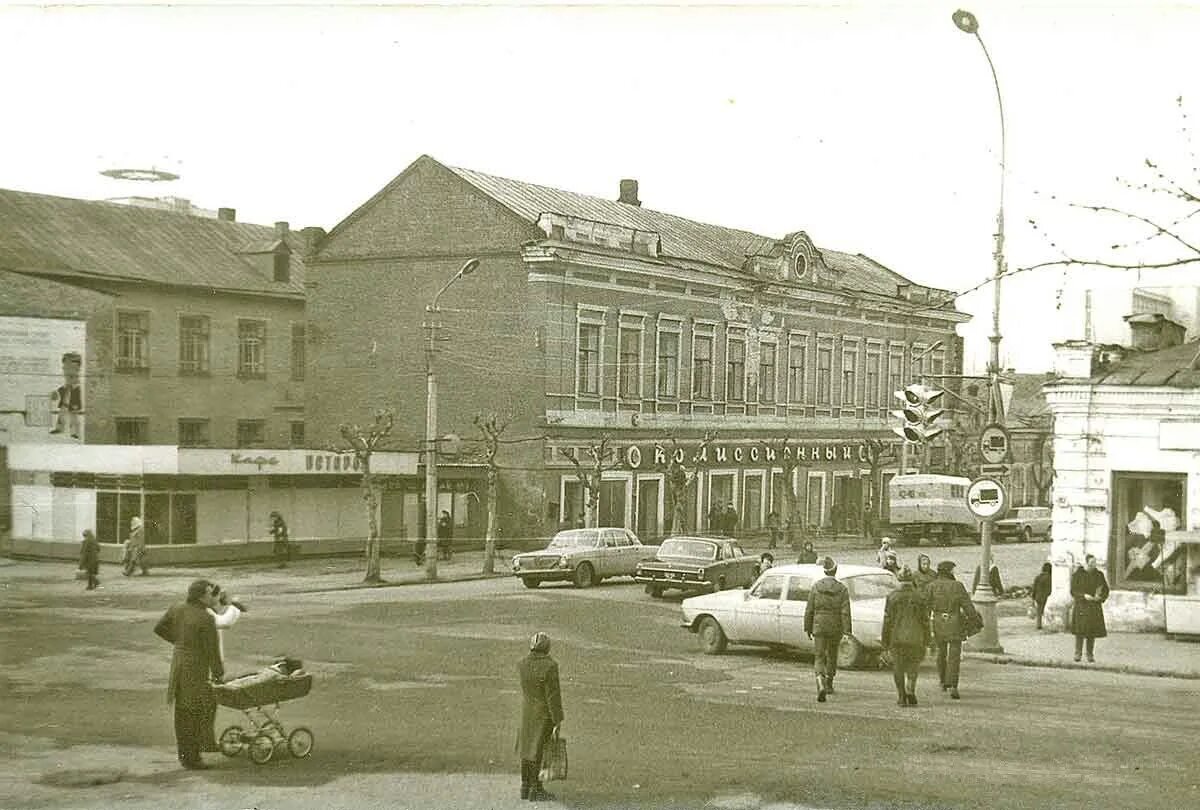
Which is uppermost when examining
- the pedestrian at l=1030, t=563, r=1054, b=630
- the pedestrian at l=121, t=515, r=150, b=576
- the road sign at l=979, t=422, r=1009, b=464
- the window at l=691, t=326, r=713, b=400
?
the window at l=691, t=326, r=713, b=400

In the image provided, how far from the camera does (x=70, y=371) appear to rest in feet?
35.9

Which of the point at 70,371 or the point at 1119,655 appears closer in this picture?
the point at 70,371

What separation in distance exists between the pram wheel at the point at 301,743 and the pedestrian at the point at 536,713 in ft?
5.61

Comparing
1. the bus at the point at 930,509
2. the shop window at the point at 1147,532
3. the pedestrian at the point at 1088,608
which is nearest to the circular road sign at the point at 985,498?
the bus at the point at 930,509

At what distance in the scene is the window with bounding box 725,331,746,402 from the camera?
11.6 metres

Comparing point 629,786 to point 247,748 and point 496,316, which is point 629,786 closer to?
point 247,748

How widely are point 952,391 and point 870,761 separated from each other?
3.80 meters

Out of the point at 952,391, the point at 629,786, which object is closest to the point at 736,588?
the point at 952,391

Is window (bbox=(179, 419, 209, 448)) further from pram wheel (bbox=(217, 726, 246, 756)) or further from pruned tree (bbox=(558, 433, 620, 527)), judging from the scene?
pruned tree (bbox=(558, 433, 620, 527))

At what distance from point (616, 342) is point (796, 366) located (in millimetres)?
1667

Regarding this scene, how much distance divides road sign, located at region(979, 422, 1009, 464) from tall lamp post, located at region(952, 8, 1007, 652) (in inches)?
3.5

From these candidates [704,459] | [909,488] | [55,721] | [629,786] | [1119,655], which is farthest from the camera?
[1119,655]

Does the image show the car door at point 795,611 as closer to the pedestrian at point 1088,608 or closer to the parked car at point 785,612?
the parked car at point 785,612

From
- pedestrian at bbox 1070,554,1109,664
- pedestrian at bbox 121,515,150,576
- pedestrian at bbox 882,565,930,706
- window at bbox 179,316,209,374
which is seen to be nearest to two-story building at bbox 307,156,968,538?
window at bbox 179,316,209,374
